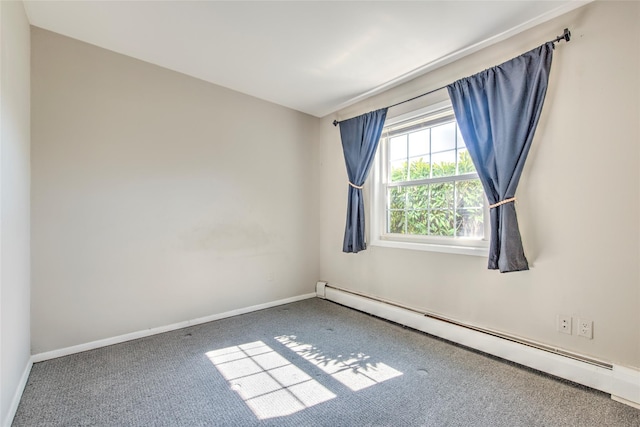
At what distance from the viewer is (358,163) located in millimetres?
3293

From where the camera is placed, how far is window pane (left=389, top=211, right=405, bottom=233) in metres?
3.08

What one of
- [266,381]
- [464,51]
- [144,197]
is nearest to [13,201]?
[144,197]

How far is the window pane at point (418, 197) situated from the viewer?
9.36ft

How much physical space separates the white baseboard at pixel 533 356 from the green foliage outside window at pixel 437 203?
2.53 feet

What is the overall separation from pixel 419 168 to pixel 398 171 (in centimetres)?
25

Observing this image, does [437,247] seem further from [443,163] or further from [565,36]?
[565,36]

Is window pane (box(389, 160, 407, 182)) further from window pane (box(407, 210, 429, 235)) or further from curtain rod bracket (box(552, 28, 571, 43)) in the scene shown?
curtain rod bracket (box(552, 28, 571, 43))

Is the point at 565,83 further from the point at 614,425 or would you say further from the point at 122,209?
the point at 122,209

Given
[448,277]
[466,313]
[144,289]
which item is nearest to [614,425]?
[466,313]

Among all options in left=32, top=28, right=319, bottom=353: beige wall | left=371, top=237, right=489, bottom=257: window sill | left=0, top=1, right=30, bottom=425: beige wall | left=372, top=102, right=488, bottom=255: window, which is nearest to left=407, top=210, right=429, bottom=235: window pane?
left=372, top=102, right=488, bottom=255: window

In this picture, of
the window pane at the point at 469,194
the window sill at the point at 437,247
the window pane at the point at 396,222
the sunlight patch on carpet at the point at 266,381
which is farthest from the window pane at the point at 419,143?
the sunlight patch on carpet at the point at 266,381

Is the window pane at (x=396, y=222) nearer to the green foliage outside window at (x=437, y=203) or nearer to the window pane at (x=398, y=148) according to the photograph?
the green foliage outside window at (x=437, y=203)

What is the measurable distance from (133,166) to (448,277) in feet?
9.40

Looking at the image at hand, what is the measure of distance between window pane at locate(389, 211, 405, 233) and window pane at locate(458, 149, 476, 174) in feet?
2.41
